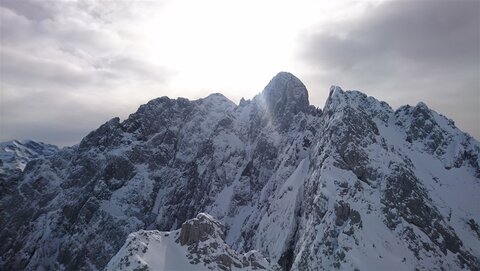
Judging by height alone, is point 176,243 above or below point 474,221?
below

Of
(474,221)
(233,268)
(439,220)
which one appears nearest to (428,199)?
(439,220)

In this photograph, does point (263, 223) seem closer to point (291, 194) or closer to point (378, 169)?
point (291, 194)

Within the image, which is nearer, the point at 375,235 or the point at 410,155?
the point at 375,235

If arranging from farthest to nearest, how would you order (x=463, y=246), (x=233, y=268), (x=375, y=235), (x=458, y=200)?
1. (x=458, y=200)
2. (x=463, y=246)
3. (x=375, y=235)
4. (x=233, y=268)

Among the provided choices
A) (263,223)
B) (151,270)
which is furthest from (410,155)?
(151,270)

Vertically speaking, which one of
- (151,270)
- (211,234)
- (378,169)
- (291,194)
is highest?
(378,169)

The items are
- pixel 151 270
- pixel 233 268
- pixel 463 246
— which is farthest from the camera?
pixel 463 246
